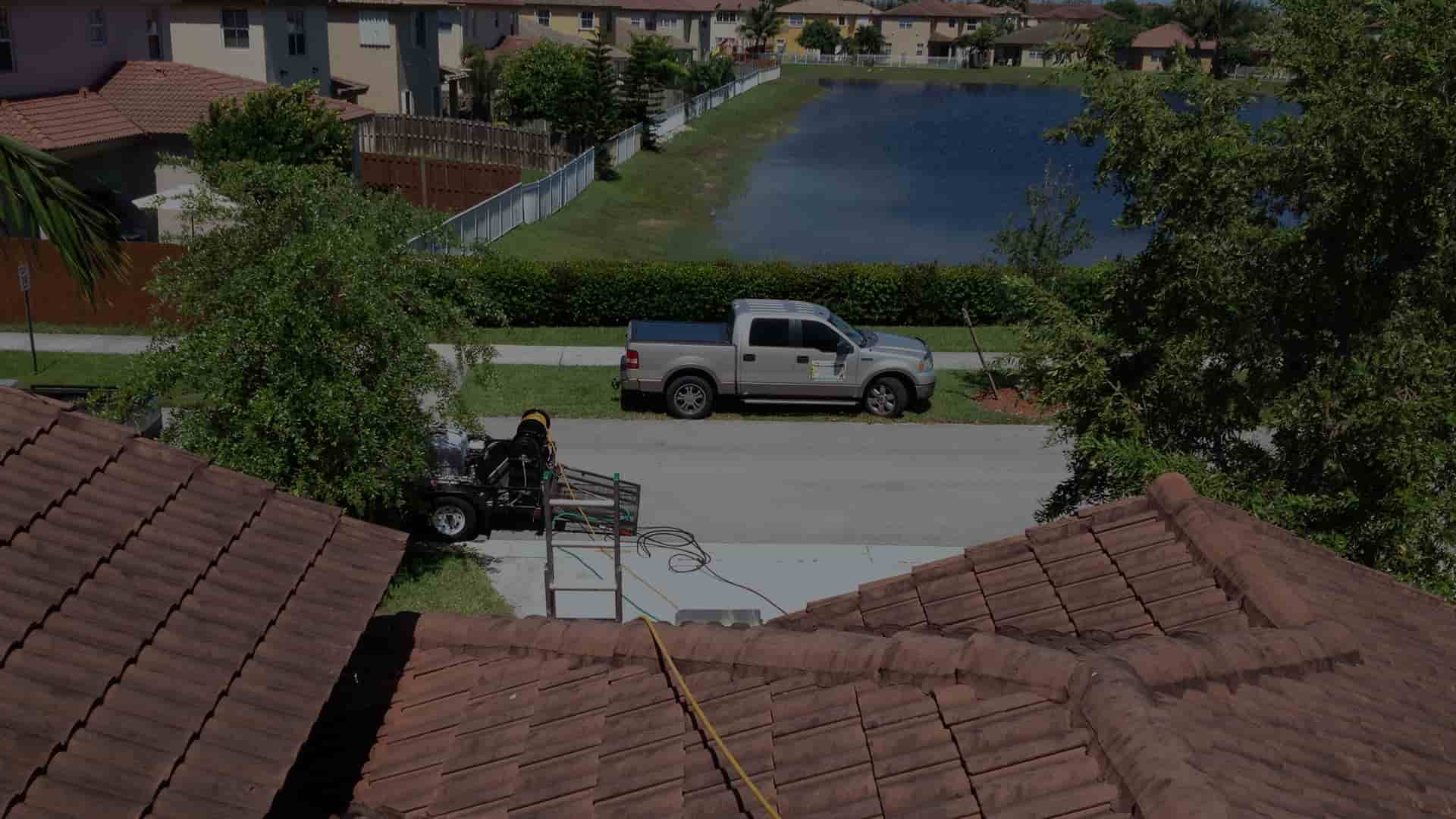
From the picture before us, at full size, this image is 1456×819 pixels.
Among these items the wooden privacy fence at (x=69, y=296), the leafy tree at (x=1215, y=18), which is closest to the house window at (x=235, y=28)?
the wooden privacy fence at (x=69, y=296)

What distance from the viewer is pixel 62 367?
2136cm

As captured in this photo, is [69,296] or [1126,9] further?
[1126,9]

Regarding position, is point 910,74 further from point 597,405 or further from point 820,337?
point 597,405

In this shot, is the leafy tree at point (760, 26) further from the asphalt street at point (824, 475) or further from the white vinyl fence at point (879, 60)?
the asphalt street at point (824, 475)

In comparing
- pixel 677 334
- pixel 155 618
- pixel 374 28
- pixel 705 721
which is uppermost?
pixel 374 28

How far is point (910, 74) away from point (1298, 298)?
10646cm

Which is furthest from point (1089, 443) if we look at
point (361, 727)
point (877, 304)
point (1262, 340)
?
point (877, 304)

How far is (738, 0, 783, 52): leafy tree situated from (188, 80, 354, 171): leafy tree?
88223 mm

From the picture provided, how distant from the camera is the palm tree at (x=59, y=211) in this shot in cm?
684

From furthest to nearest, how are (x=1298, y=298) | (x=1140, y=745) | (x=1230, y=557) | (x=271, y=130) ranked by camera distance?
(x=271, y=130) < (x=1298, y=298) < (x=1230, y=557) < (x=1140, y=745)

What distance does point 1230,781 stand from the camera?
4531 millimetres

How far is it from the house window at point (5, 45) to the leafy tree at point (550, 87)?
1983cm

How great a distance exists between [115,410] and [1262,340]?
977 cm

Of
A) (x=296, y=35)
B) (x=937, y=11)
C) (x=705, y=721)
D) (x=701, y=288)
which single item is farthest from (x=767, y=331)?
(x=937, y=11)
